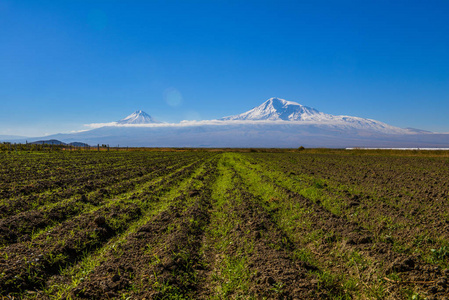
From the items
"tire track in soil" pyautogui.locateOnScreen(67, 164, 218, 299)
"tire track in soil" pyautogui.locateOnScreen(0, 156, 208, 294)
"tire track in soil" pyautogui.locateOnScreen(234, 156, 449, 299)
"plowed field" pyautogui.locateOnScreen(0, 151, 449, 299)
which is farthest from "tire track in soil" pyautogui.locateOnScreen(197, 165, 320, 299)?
"tire track in soil" pyautogui.locateOnScreen(0, 156, 208, 294)

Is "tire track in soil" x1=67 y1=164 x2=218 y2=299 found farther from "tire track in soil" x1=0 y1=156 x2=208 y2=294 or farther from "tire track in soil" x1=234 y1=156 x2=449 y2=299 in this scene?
"tire track in soil" x1=234 y1=156 x2=449 y2=299

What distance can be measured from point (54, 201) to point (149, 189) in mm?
4771

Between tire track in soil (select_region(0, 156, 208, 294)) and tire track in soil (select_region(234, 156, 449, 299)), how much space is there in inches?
252

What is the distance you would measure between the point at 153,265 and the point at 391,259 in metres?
5.45

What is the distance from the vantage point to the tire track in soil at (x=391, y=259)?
4.54m

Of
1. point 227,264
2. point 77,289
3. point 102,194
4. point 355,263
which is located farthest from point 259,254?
point 102,194

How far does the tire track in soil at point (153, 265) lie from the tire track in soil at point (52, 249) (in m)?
1.01

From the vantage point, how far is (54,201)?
11164mm

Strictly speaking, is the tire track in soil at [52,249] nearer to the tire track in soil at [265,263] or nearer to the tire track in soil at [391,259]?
the tire track in soil at [265,263]

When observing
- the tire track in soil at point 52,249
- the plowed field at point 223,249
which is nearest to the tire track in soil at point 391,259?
the plowed field at point 223,249

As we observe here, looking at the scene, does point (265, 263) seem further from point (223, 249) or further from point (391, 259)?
point (391, 259)

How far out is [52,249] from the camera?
6.11m

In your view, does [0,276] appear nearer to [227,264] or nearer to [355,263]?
[227,264]

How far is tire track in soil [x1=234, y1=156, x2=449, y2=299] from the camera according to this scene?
4.54 meters
